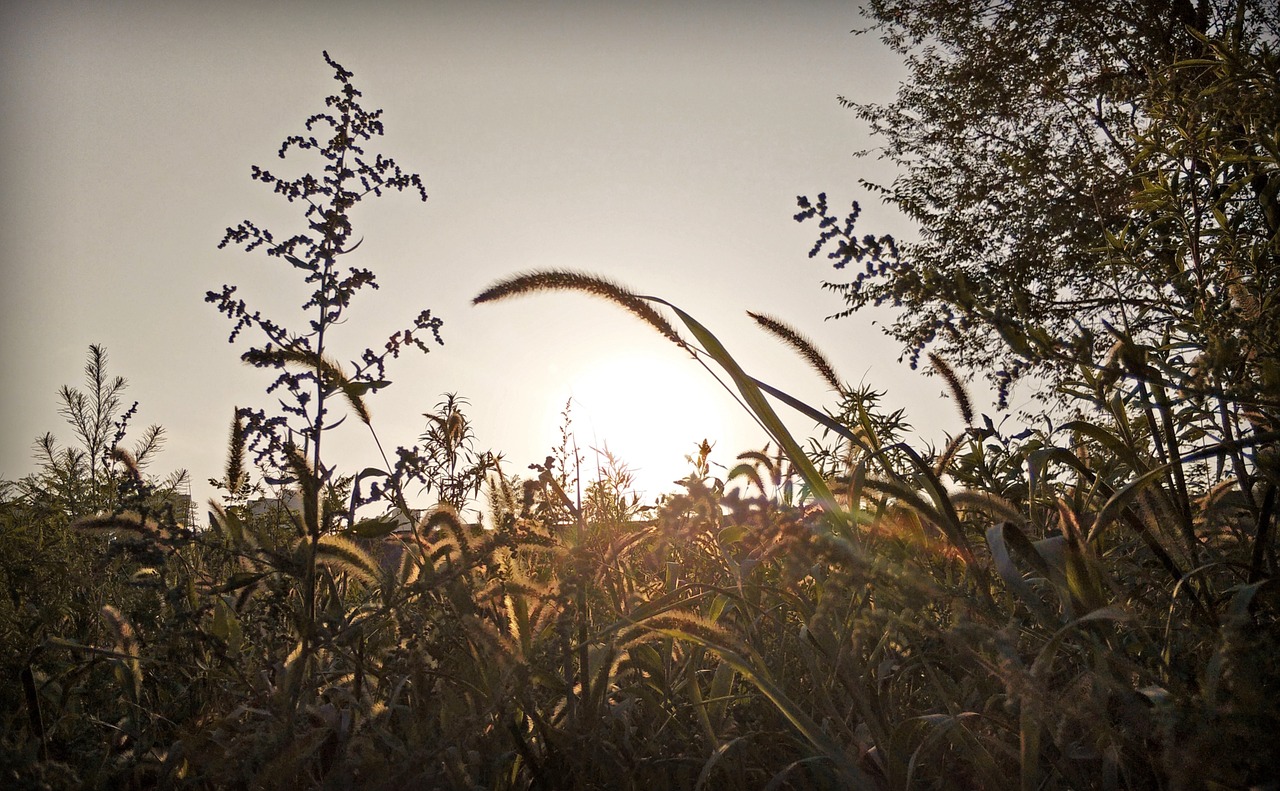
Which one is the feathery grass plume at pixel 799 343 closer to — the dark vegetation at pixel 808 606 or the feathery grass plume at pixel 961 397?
the dark vegetation at pixel 808 606

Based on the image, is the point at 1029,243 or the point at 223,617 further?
the point at 1029,243

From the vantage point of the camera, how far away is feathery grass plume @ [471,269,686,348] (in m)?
2.22

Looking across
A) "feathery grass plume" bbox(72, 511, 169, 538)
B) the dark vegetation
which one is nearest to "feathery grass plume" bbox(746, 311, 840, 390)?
the dark vegetation

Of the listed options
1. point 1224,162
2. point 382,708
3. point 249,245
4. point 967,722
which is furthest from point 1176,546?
point 249,245

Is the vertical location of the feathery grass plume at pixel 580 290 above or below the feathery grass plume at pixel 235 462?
above

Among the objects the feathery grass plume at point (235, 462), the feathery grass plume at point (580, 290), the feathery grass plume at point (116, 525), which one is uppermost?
the feathery grass plume at point (580, 290)

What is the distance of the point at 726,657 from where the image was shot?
1.74 meters

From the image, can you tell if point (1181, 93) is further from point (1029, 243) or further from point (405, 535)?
point (1029, 243)

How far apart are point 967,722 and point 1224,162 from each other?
1.56 meters

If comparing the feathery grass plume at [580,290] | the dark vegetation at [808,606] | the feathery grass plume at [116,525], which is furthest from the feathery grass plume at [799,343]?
the feathery grass plume at [116,525]

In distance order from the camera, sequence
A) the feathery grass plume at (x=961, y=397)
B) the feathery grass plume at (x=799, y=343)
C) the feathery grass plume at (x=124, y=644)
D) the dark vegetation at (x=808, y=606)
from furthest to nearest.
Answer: the feathery grass plume at (x=961, y=397), the feathery grass plume at (x=799, y=343), the feathery grass plume at (x=124, y=644), the dark vegetation at (x=808, y=606)

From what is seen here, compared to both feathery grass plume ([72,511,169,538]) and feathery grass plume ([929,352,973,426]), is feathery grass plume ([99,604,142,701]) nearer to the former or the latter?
feathery grass plume ([72,511,169,538])

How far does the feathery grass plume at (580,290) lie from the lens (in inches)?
87.4

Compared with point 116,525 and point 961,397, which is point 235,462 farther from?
point 961,397
